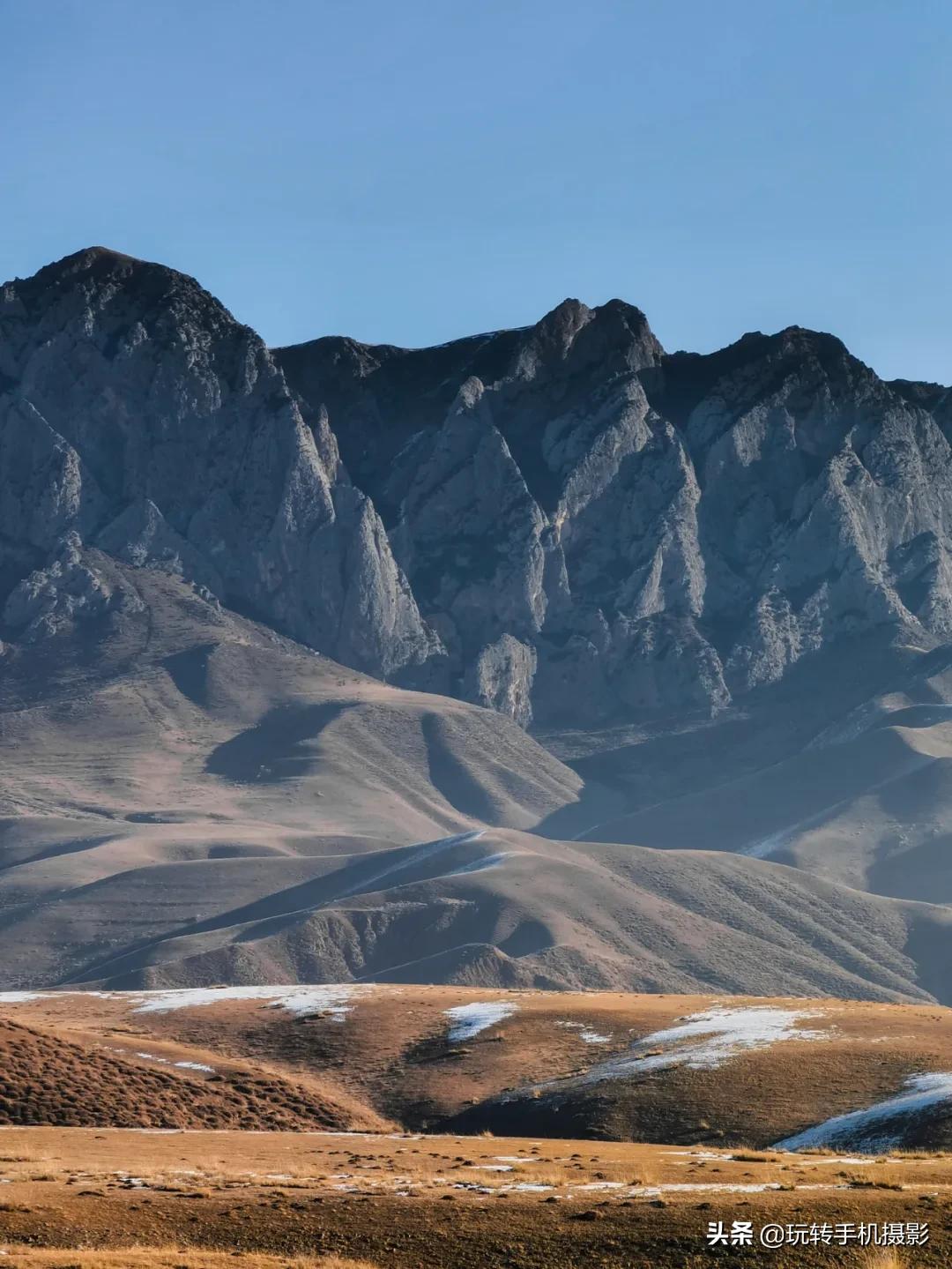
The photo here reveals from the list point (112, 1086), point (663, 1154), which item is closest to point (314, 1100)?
point (112, 1086)

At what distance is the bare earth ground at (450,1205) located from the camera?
29.5 meters

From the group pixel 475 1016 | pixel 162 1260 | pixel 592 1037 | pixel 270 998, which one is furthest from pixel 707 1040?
pixel 162 1260

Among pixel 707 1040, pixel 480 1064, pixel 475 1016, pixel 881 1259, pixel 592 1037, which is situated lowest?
pixel 480 1064

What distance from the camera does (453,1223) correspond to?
31.3 m

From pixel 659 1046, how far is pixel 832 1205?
3188 centimetres

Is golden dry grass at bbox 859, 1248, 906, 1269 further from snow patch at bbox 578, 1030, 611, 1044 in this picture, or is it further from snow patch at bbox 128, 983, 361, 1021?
snow patch at bbox 128, 983, 361, 1021

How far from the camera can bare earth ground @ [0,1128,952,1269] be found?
1163 inches

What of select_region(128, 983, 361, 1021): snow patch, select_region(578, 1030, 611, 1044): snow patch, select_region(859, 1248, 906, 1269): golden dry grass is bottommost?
select_region(859, 1248, 906, 1269): golden dry grass

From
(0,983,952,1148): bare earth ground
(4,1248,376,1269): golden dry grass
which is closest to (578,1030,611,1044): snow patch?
(0,983,952,1148): bare earth ground

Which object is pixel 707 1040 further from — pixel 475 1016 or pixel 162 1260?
pixel 162 1260

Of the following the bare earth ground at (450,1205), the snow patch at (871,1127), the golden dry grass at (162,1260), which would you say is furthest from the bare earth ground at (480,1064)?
the golden dry grass at (162,1260)

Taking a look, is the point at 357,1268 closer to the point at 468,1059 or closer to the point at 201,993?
the point at 468,1059

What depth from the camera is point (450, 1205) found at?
32781 mm

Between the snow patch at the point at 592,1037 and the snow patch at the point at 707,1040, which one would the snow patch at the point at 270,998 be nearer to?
the snow patch at the point at 592,1037
